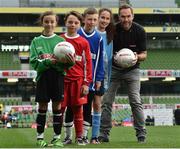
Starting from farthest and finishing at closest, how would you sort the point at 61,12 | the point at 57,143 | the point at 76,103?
1. the point at 61,12
2. the point at 76,103
3. the point at 57,143

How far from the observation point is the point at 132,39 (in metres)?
7.30

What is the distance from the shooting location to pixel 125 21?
23.8 feet

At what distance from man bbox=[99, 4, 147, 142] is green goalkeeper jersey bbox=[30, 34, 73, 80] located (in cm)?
137

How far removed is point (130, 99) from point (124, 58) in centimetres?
64

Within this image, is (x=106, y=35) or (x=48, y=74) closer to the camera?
(x=48, y=74)

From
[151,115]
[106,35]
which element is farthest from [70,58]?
[151,115]

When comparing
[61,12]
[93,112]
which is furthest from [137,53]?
[61,12]

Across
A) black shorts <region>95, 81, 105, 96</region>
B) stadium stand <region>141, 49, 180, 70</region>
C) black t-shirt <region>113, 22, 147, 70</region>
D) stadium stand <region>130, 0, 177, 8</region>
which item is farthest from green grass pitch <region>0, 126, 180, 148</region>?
stadium stand <region>130, 0, 177, 8</region>

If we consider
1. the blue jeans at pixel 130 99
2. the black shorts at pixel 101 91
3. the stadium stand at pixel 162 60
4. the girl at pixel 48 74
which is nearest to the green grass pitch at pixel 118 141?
the blue jeans at pixel 130 99

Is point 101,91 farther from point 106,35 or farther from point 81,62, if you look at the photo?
point 106,35

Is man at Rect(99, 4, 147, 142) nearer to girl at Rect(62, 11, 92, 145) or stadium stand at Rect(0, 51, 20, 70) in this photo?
girl at Rect(62, 11, 92, 145)

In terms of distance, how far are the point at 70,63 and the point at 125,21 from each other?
1519 millimetres

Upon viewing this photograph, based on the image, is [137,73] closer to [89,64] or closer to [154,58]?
[89,64]

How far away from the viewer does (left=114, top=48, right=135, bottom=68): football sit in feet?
22.9
